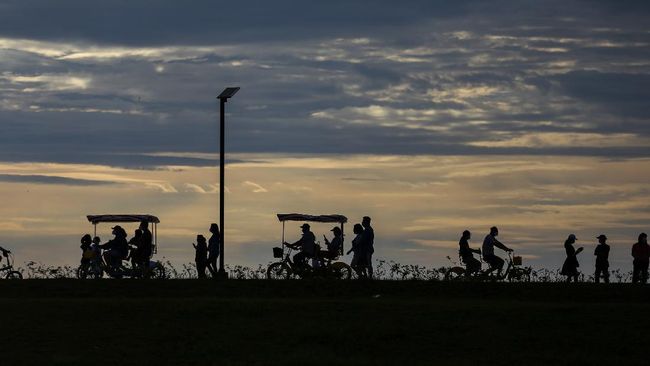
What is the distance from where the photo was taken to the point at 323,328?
2392cm

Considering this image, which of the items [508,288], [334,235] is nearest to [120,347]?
[508,288]

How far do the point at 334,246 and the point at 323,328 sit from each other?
11.8m

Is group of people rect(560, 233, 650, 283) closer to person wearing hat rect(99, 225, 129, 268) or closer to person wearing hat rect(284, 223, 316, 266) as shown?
person wearing hat rect(284, 223, 316, 266)

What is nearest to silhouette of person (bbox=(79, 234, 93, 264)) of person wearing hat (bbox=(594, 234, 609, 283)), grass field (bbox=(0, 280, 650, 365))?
grass field (bbox=(0, 280, 650, 365))

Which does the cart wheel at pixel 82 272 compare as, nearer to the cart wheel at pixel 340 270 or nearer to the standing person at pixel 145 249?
the standing person at pixel 145 249

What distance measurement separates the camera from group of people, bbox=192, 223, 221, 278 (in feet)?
121

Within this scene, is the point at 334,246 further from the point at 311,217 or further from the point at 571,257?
the point at 571,257

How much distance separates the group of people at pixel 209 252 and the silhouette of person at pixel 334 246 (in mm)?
3257

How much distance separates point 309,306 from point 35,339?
594 cm

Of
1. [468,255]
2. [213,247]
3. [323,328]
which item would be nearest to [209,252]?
[213,247]

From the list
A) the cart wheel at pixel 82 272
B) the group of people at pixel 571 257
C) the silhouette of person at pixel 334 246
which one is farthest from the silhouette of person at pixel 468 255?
the cart wheel at pixel 82 272

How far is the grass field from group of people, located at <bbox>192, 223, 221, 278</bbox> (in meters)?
6.72

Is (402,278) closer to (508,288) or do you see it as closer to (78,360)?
(508,288)

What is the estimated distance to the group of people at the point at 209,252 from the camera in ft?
121
